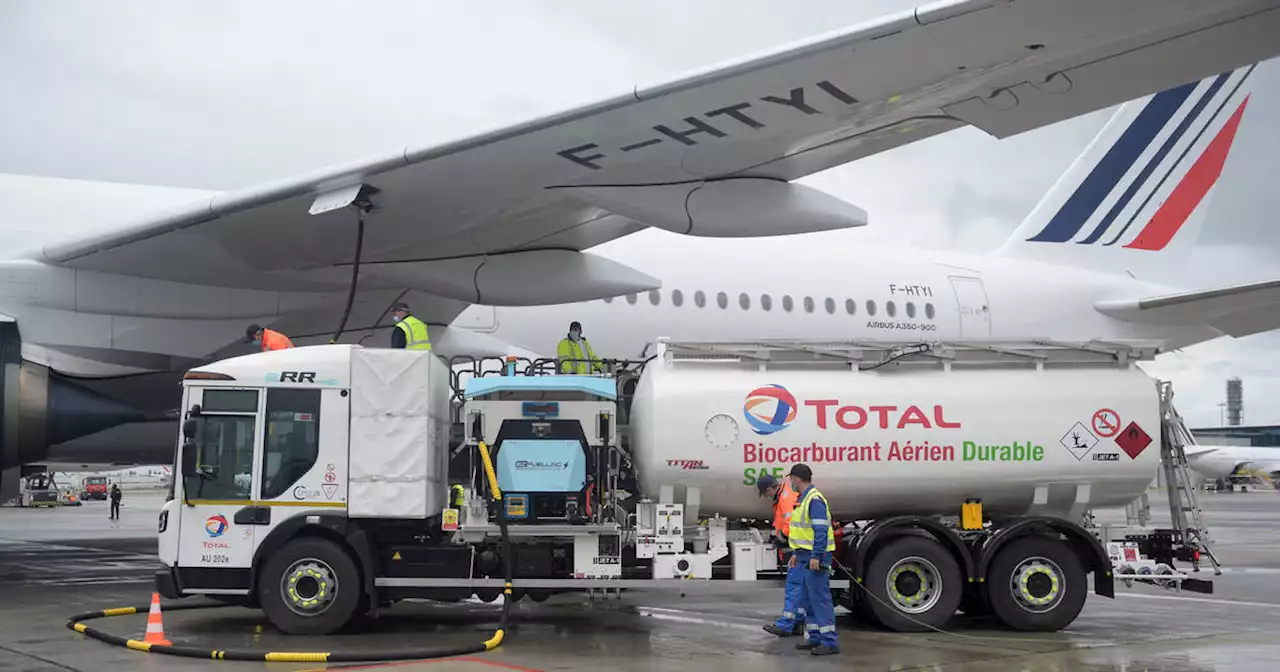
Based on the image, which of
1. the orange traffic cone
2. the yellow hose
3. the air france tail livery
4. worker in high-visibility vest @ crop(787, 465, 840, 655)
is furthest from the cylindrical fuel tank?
the air france tail livery

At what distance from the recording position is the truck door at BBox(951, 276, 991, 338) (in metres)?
19.2

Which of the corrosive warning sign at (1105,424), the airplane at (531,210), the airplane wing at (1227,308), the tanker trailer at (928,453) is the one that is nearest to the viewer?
the airplane at (531,210)

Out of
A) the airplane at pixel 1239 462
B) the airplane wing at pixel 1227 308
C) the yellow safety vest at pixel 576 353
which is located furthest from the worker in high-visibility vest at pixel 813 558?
the airplane at pixel 1239 462

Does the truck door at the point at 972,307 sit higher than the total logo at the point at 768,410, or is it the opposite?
the truck door at the point at 972,307

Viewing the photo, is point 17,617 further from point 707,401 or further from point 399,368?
point 707,401

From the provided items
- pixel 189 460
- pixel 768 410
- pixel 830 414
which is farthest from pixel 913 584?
pixel 189 460

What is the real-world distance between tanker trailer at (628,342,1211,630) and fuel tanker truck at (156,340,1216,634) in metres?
0.02

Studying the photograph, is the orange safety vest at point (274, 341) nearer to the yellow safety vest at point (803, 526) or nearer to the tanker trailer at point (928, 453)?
the tanker trailer at point (928, 453)

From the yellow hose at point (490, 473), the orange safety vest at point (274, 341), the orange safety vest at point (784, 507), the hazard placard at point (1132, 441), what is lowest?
the orange safety vest at point (784, 507)

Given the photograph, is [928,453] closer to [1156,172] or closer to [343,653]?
[343,653]

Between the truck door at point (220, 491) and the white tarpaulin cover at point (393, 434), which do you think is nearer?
the truck door at point (220, 491)

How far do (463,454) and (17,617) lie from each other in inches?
185

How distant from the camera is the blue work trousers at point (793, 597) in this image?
10227 millimetres

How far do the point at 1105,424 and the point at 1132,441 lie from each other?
31 centimetres
